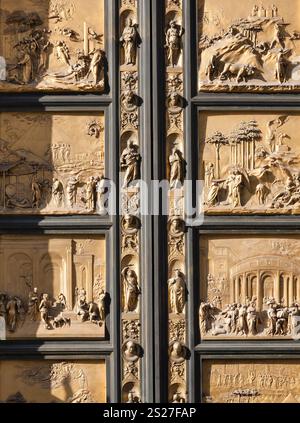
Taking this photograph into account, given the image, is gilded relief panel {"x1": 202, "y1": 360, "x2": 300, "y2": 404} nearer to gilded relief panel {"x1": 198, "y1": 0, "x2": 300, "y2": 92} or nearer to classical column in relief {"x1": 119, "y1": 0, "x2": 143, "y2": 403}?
classical column in relief {"x1": 119, "y1": 0, "x2": 143, "y2": 403}

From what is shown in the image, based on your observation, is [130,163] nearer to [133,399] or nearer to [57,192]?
[57,192]

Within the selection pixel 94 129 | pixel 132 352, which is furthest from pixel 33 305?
pixel 94 129

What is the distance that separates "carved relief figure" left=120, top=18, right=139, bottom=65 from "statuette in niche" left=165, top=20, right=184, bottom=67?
30cm

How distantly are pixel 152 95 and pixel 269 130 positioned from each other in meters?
1.14

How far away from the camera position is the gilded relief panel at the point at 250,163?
27.2 feet

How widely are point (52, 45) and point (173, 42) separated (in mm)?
1143

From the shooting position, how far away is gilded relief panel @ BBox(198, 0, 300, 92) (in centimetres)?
831

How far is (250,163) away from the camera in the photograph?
8.32m

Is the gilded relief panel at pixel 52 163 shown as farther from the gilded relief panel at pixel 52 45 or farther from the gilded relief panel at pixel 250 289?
the gilded relief panel at pixel 250 289

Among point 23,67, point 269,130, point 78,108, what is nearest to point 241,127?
point 269,130

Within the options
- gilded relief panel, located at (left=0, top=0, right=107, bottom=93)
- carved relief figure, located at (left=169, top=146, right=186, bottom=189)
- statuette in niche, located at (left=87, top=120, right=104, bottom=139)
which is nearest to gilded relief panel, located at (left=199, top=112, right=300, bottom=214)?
carved relief figure, located at (left=169, top=146, right=186, bottom=189)

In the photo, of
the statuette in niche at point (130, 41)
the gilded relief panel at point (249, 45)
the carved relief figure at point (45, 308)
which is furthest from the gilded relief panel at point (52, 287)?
the gilded relief panel at point (249, 45)

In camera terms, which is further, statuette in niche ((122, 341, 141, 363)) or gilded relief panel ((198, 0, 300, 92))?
gilded relief panel ((198, 0, 300, 92))

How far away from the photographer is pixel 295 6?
840 cm
